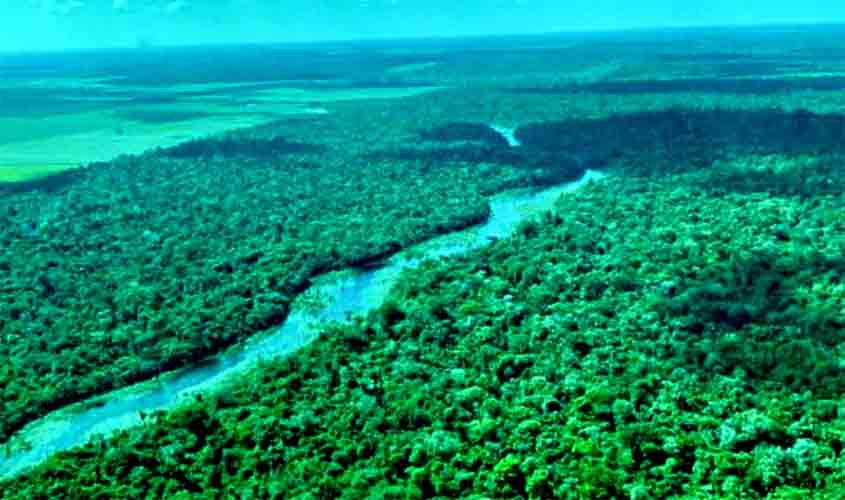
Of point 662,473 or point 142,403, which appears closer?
point 662,473

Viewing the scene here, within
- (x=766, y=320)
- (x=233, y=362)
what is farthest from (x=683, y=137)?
(x=233, y=362)

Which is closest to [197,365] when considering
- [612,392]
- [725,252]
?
[612,392]

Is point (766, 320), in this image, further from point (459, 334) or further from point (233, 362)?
point (233, 362)

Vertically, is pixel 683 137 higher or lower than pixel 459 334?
higher

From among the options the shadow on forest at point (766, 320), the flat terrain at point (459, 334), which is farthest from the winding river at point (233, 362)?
the shadow on forest at point (766, 320)

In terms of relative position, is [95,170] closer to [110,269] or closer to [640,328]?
[110,269]

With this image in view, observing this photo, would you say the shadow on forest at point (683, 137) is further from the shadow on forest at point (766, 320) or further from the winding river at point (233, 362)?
the shadow on forest at point (766, 320)
